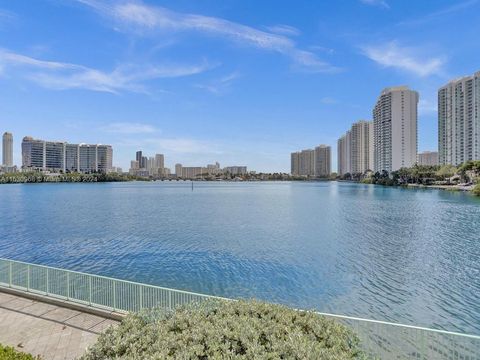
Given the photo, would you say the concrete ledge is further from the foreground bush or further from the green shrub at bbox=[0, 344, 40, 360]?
the foreground bush

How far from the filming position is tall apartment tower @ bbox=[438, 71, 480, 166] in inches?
6427

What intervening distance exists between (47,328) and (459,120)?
21063cm

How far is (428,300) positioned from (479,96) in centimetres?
18199

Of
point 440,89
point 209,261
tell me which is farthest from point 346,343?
point 440,89

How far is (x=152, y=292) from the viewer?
35.3 ft

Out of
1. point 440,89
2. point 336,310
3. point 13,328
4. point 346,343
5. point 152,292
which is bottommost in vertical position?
point 336,310

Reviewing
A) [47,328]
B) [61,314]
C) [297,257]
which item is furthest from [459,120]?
[47,328]

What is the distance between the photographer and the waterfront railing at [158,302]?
22.8ft

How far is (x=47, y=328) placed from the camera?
1018 centimetres

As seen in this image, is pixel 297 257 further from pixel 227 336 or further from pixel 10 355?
pixel 10 355

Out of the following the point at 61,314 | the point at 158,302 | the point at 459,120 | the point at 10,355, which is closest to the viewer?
the point at 10,355

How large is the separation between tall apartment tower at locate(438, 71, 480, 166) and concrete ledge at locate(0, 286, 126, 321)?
197m

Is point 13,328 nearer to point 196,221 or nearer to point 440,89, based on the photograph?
point 196,221

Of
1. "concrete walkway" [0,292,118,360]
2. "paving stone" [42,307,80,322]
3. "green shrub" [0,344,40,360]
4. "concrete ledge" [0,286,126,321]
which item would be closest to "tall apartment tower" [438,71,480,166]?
"concrete ledge" [0,286,126,321]
